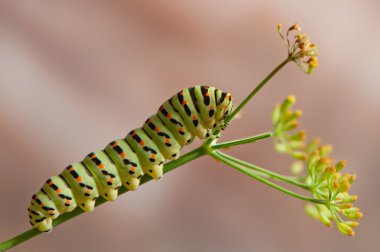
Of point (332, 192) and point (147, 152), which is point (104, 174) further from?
point (332, 192)

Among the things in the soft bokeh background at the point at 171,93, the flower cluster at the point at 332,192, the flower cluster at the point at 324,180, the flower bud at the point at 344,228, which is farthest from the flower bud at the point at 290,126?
the soft bokeh background at the point at 171,93

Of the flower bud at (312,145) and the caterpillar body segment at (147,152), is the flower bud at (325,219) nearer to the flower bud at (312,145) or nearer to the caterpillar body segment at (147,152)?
the flower bud at (312,145)

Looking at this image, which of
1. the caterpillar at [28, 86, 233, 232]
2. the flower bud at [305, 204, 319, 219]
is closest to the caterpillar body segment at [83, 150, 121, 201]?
the caterpillar at [28, 86, 233, 232]

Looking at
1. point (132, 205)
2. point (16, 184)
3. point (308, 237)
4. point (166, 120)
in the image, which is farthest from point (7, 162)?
point (166, 120)

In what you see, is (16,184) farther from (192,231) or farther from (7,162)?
(192,231)

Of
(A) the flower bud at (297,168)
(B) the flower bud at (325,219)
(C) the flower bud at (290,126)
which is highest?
(C) the flower bud at (290,126)

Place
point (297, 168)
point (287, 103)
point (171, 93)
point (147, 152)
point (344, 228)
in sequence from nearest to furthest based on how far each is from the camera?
point (344, 228), point (147, 152), point (287, 103), point (297, 168), point (171, 93)

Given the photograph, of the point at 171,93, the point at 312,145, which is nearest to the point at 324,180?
the point at 312,145
